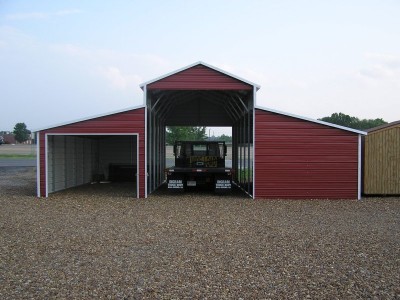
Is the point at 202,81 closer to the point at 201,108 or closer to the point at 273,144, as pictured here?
the point at 273,144

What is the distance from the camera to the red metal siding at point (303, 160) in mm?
16094

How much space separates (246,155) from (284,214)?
21.8 ft

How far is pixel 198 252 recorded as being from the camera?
7.68 m

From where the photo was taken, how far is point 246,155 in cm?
1878

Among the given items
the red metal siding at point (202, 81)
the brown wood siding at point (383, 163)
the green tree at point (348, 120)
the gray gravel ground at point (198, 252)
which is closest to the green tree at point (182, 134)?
the red metal siding at point (202, 81)

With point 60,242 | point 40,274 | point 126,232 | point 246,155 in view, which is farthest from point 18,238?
point 246,155

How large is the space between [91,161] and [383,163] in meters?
14.9

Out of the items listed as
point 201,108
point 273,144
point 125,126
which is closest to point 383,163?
point 273,144

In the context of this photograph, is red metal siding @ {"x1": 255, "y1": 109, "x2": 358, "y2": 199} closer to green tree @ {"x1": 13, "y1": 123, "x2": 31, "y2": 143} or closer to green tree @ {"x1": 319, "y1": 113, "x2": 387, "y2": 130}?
green tree @ {"x1": 319, "y1": 113, "x2": 387, "y2": 130}

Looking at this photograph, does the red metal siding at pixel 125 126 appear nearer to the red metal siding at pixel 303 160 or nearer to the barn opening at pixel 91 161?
the barn opening at pixel 91 161

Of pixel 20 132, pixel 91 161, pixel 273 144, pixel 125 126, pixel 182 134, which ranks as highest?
pixel 20 132

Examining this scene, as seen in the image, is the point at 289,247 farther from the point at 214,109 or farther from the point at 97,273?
the point at 214,109

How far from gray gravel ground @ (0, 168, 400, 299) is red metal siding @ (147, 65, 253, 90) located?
4.65 metres

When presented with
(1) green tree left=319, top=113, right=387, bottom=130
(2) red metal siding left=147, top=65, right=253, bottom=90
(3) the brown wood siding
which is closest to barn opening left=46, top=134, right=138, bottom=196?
(2) red metal siding left=147, top=65, right=253, bottom=90
